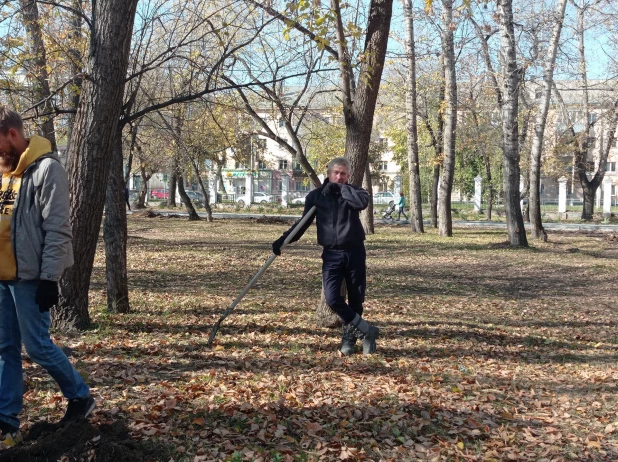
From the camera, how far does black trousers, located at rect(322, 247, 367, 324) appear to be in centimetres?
586

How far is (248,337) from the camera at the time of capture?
6.90m

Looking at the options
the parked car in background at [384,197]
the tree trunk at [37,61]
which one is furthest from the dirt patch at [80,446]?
the parked car in background at [384,197]

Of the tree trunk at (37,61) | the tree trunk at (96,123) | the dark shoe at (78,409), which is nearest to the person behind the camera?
the dark shoe at (78,409)

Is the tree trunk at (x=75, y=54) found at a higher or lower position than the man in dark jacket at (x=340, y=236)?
higher

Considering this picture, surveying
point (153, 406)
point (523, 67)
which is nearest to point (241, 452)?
point (153, 406)

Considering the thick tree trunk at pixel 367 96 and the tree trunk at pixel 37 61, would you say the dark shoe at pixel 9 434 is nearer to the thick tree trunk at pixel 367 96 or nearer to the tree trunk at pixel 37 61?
the thick tree trunk at pixel 367 96

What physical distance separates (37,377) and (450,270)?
10.7 metres

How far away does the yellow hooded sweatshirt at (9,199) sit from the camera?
348cm

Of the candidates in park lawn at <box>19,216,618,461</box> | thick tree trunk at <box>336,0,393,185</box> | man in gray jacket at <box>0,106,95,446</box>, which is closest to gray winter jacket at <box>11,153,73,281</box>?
man in gray jacket at <box>0,106,95,446</box>

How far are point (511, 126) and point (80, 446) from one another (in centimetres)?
1723

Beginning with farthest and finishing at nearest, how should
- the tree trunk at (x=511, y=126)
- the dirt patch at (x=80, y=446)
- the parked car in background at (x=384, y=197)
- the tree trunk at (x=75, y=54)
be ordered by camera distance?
the parked car in background at (x=384, y=197) < the tree trunk at (x=511, y=126) < the tree trunk at (x=75, y=54) < the dirt patch at (x=80, y=446)

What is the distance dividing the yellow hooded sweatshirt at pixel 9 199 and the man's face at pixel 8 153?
0.15 ft

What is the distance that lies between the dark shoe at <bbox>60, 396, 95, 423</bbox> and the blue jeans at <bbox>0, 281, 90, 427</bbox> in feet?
0.25

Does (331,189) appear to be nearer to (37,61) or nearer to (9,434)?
(9,434)
